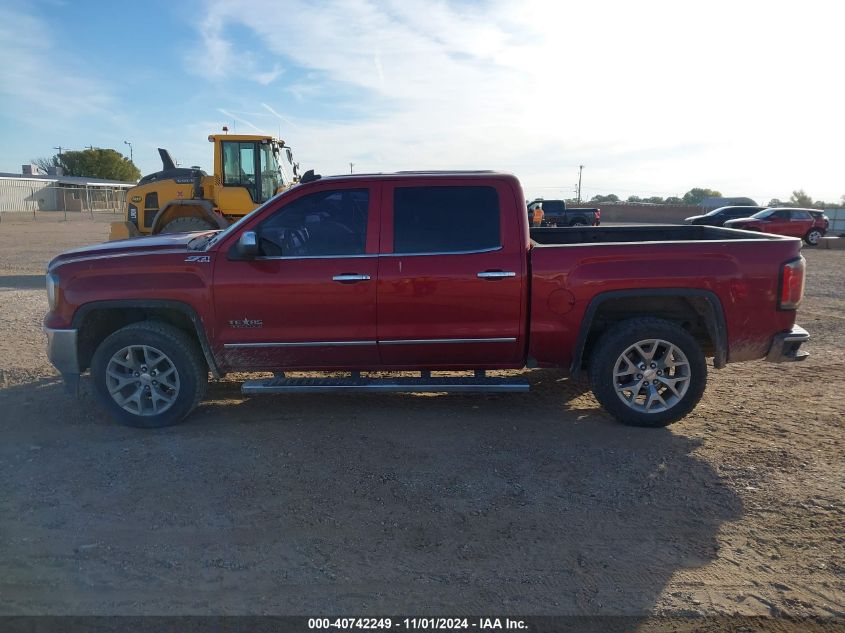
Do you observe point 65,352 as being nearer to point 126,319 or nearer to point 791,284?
point 126,319

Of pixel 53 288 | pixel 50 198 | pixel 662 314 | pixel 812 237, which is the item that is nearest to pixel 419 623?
pixel 662 314

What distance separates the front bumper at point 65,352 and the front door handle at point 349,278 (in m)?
2.20

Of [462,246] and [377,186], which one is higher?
[377,186]

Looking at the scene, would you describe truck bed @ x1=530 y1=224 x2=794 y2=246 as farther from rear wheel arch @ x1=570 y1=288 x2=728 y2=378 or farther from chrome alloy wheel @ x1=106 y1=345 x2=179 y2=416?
chrome alloy wheel @ x1=106 y1=345 x2=179 y2=416

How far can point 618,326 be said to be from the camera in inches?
197

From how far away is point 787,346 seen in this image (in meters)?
4.86

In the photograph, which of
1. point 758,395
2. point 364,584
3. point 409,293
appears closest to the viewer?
point 364,584

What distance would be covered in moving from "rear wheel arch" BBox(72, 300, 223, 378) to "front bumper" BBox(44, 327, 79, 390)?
60 millimetres

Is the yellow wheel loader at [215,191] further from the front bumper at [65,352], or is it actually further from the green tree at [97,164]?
the green tree at [97,164]

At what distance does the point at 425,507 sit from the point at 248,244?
2401mm

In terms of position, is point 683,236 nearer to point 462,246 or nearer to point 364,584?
point 462,246

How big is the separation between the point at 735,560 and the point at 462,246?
9.37ft

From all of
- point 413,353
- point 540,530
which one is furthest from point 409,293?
point 540,530

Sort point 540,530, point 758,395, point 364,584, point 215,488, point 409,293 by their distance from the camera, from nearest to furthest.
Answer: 1. point 364,584
2. point 540,530
3. point 215,488
4. point 409,293
5. point 758,395
